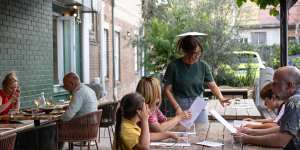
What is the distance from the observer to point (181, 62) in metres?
4.86

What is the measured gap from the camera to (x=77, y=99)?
608 cm

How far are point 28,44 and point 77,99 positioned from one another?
2.42m

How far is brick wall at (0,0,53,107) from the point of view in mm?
7277

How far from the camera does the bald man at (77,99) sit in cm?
600

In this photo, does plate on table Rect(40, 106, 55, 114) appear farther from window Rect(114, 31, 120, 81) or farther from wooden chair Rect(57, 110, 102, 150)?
window Rect(114, 31, 120, 81)

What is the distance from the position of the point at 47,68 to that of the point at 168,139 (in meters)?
5.68

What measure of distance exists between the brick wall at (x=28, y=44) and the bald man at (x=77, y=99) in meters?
1.45

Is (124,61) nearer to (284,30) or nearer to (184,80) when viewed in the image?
(284,30)

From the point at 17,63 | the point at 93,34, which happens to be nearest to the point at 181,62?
the point at 17,63

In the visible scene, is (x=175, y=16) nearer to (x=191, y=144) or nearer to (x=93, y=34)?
(x=93, y=34)

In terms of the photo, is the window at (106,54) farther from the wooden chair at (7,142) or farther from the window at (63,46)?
the wooden chair at (7,142)

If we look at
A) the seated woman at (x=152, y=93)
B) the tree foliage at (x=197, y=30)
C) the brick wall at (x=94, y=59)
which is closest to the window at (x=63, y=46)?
the brick wall at (x=94, y=59)

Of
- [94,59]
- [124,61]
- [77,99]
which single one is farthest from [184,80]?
[124,61]

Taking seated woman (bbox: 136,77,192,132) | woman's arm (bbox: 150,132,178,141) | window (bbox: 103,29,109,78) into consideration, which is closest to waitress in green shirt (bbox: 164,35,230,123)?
seated woman (bbox: 136,77,192,132)
